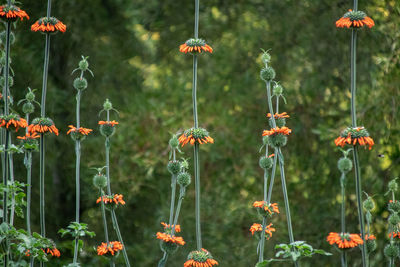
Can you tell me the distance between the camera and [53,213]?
4.02m

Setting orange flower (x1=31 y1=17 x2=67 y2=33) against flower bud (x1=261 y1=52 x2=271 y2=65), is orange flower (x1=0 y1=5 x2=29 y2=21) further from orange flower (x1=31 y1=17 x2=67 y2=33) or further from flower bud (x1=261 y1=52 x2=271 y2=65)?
flower bud (x1=261 y1=52 x2=271 y2=65)

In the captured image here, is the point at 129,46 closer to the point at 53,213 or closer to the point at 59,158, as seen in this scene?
the point at 59,158

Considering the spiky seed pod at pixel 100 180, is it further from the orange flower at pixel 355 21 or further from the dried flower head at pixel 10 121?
the orange flower at pixel 355 21

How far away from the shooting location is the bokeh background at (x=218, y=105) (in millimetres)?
3580

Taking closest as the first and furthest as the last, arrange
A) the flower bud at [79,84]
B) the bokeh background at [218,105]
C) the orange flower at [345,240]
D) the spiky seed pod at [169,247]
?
the orange flower at [345,240] → the spiky seed pod at [169,247] → the flower bud at [79,84] → the bokeh background at [218,105]

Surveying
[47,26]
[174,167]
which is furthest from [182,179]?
[47,26]

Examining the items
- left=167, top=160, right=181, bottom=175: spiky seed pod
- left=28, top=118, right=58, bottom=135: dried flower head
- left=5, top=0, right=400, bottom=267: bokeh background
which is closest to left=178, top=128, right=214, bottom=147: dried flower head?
left=167, top=160, right=181, bottom=175: spiky seed pod

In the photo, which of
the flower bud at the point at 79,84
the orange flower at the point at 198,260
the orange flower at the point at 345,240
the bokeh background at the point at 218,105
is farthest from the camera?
the bokeh background at the point at 218,105

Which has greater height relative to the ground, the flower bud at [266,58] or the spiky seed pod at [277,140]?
the flower bud at [266,58]

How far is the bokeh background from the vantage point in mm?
3580

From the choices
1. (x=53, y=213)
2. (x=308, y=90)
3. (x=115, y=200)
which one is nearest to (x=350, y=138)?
(x=115, y=200)

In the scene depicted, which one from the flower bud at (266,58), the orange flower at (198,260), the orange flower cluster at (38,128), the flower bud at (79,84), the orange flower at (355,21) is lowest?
the orange flower at (198,260)

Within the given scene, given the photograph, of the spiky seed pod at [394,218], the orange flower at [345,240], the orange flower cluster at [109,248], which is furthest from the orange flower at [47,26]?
the spiky seed pod at [394,218]

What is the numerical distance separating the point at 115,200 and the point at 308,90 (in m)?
2.11
